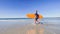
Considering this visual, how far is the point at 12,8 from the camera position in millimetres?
5141

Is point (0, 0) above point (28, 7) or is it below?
above

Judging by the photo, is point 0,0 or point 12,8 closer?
point 0,0

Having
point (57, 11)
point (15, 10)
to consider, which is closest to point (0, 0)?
point (15, 10)

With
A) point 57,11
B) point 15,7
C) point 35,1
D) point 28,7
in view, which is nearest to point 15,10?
point 15,7

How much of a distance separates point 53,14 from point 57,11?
0.39 meters

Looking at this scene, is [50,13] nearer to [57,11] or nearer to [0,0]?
[57,11]

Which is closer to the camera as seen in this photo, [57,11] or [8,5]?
[57,11]

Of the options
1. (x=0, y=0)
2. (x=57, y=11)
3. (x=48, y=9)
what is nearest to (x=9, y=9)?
(x=0, y=0)

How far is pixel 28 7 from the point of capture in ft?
16.6

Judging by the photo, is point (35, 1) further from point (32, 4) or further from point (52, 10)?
point (52, 10)

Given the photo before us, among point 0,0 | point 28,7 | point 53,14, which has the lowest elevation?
point 53,14

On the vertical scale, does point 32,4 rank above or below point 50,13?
above

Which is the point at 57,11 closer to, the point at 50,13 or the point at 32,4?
the point at 50,13

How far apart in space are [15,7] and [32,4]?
2.38 ft
